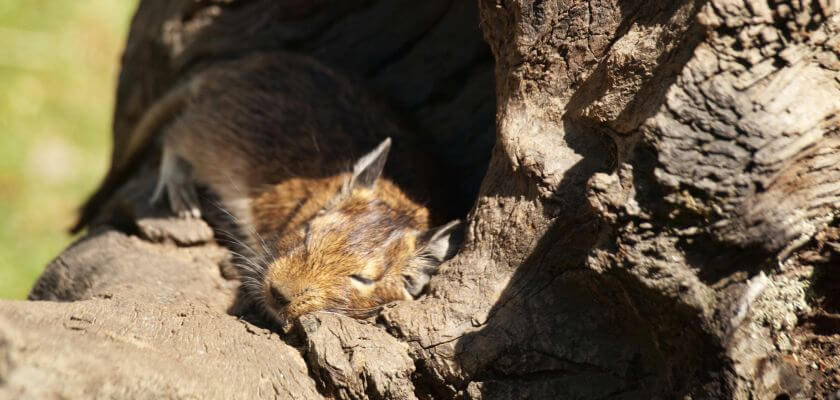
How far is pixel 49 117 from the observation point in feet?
24.3

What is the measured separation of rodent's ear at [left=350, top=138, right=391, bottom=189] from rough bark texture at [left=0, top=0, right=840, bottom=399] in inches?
37.5

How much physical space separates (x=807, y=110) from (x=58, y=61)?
728 centimetres

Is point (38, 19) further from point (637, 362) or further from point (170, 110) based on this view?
point (637, 362)

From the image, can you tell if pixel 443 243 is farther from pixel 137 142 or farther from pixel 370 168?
pixel 137 142

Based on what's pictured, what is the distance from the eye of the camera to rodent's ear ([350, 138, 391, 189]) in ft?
13.7

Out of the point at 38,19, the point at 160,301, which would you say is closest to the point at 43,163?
the point at 38,19

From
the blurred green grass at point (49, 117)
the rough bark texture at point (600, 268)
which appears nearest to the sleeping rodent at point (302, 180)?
the rough bark texture at point (600, 268)

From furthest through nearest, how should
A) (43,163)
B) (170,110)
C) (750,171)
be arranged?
(43,163) < (170,110) < (750,171)

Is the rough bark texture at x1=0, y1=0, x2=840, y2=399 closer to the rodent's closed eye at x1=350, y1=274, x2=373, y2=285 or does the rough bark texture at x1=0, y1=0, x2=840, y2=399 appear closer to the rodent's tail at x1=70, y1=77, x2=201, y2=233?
the rodent's closed eye at x1=350, y1=274, x2=373, y2=285

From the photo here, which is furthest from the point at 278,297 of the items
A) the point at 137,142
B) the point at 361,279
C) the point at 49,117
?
the point at 49,117

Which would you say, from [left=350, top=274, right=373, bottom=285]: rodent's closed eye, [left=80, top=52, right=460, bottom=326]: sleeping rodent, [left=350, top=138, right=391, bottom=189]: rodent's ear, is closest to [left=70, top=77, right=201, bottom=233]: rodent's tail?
[left=80, top=52, right=460, bottom=326]: sleeping rodent

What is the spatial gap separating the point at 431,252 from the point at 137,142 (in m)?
2.91

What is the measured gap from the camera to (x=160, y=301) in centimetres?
348

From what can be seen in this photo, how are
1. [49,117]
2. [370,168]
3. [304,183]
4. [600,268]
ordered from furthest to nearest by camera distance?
1. [49,117]
2. [304,183]
3. [370,168]
4. [600,268]
